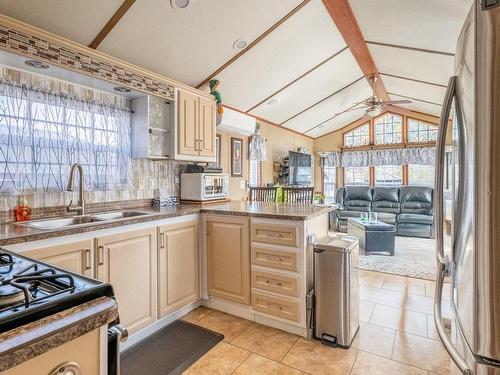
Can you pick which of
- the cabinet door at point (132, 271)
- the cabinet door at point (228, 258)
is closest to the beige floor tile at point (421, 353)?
the cabinet door at point (228, 258)

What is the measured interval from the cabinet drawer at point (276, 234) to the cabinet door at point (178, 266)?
1.96ft

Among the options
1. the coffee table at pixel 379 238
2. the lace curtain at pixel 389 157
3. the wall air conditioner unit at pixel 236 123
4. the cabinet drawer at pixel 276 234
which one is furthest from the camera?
the lace curtain at pixel 389 157

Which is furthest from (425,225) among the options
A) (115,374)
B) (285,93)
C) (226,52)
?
(115,374)

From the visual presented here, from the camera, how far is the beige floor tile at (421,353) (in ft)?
6.19

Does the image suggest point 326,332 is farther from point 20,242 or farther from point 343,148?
point 343,148

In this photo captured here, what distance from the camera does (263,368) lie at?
1879mm

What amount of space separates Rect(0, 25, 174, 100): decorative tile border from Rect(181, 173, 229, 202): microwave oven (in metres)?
0.91

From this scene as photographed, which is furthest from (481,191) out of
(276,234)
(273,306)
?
(273,306)

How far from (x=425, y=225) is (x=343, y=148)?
10.6 ft

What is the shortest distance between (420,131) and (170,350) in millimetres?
7668

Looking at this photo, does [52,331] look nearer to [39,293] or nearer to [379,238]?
[39,293]

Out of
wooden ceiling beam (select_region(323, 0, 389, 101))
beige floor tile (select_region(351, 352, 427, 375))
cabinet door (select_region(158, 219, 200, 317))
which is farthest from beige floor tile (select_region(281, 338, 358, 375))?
wooden ceiling beam (select_region(323, 0, 389, 101))

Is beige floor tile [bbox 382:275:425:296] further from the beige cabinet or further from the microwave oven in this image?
the beige cabinet

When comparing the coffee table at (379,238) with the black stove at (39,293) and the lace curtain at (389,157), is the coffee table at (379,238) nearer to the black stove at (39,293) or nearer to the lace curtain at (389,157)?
the lace curtain at (389,157)
